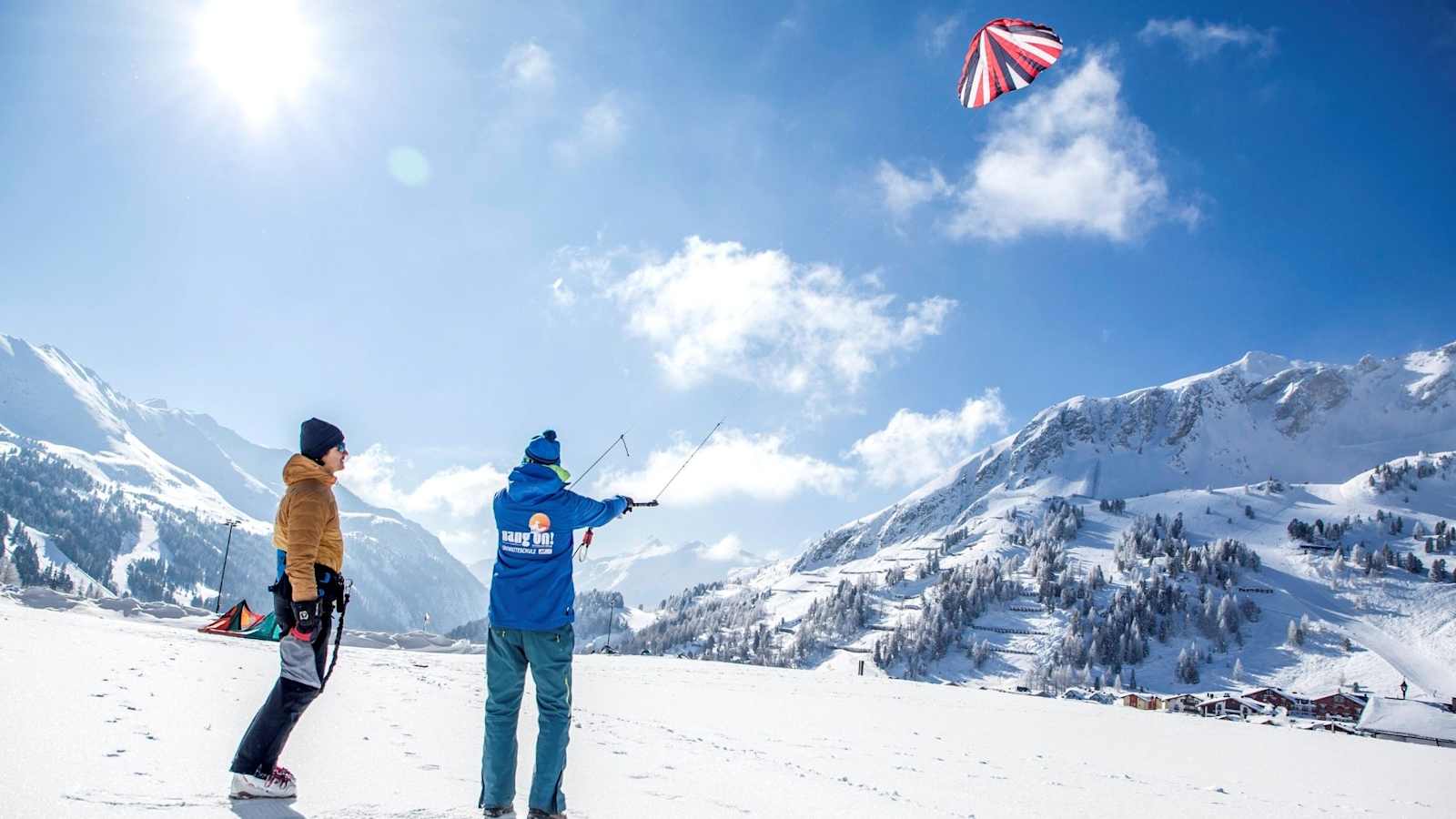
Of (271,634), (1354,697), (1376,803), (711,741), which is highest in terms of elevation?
(271,634)

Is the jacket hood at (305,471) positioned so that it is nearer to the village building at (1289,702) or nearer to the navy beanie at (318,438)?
the navy beanie at (318,438)

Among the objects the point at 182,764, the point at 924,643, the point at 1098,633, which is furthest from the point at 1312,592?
the point at 182,764

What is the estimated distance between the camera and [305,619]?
17.1 feet

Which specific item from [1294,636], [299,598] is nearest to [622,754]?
[299,598]

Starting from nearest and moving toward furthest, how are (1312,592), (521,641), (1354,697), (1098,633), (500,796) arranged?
1. (500,796)
2. (521,641)
3. (1354,697)
4. (1098,633)
5. (1312,592)

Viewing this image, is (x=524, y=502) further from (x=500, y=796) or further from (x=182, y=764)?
(x=182, y=764)

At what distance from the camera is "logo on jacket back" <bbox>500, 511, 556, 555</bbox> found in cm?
566

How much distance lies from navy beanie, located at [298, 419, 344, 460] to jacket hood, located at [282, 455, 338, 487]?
0.25 feet

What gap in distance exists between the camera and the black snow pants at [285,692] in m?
4.67

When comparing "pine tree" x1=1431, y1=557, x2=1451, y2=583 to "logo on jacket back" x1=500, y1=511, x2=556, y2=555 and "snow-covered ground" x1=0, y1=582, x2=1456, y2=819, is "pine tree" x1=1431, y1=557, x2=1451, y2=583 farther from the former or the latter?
"logo on jacket back" x1=500, y1=511, x2=556, y2=555

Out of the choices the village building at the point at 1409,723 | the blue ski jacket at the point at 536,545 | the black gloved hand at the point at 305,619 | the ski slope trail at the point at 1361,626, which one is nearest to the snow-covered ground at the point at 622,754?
the black gloved hand at the point at 305,619

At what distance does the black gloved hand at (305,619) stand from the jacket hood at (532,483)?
4.81 ft

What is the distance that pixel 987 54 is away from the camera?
14.7 metres

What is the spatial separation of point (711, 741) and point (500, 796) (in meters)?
4.30
